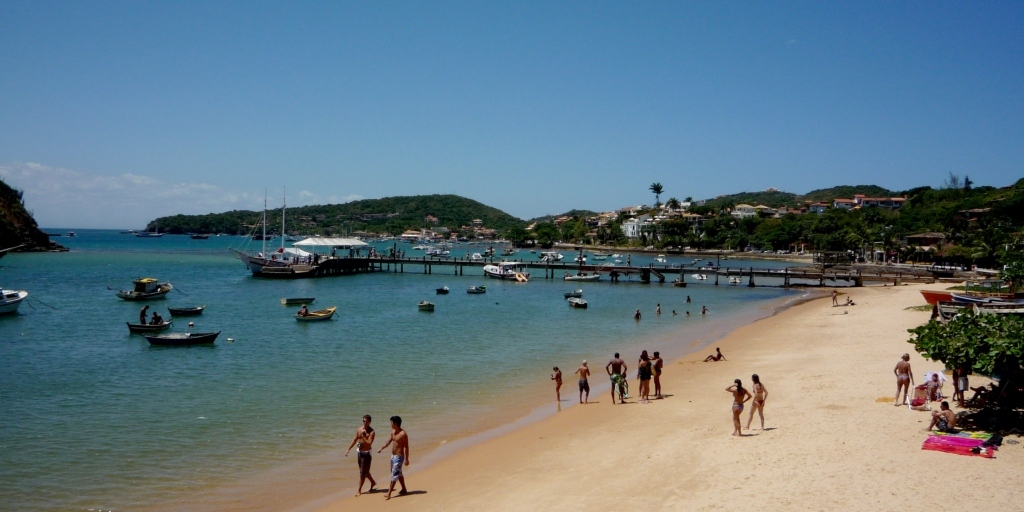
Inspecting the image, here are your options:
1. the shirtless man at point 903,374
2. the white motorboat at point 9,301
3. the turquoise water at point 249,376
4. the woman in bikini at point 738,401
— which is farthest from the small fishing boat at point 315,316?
the shirtless man at point 903,374

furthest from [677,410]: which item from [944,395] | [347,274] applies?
[347,274]

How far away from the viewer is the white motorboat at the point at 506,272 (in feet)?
250

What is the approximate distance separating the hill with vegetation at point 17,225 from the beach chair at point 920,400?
116 meters

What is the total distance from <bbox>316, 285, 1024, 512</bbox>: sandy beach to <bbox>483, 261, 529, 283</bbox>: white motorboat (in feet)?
176

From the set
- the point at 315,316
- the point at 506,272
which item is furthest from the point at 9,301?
the point at 506,272

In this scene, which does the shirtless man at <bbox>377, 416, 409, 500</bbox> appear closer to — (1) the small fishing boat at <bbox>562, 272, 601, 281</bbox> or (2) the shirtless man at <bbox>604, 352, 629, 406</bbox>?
(2) the shirtless man at <bbox>604, 352, 629, 406</bbox>

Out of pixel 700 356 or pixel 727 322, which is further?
pixel 727 322

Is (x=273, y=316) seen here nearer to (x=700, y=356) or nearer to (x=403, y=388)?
(x=403, y=388)

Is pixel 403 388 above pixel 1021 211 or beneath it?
beneath

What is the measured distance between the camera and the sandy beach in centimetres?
1080

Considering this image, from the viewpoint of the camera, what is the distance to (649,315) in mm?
45938

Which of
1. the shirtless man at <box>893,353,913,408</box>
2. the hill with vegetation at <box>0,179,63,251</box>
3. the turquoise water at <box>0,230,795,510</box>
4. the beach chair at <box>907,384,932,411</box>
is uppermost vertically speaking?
the hill with vegetation at <box>0,179,63,251</box>

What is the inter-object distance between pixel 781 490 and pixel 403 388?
14163mm

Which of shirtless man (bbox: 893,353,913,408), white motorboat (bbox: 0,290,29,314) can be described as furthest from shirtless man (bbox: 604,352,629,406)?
white motorboat (bbox: 0,290,29,314)
